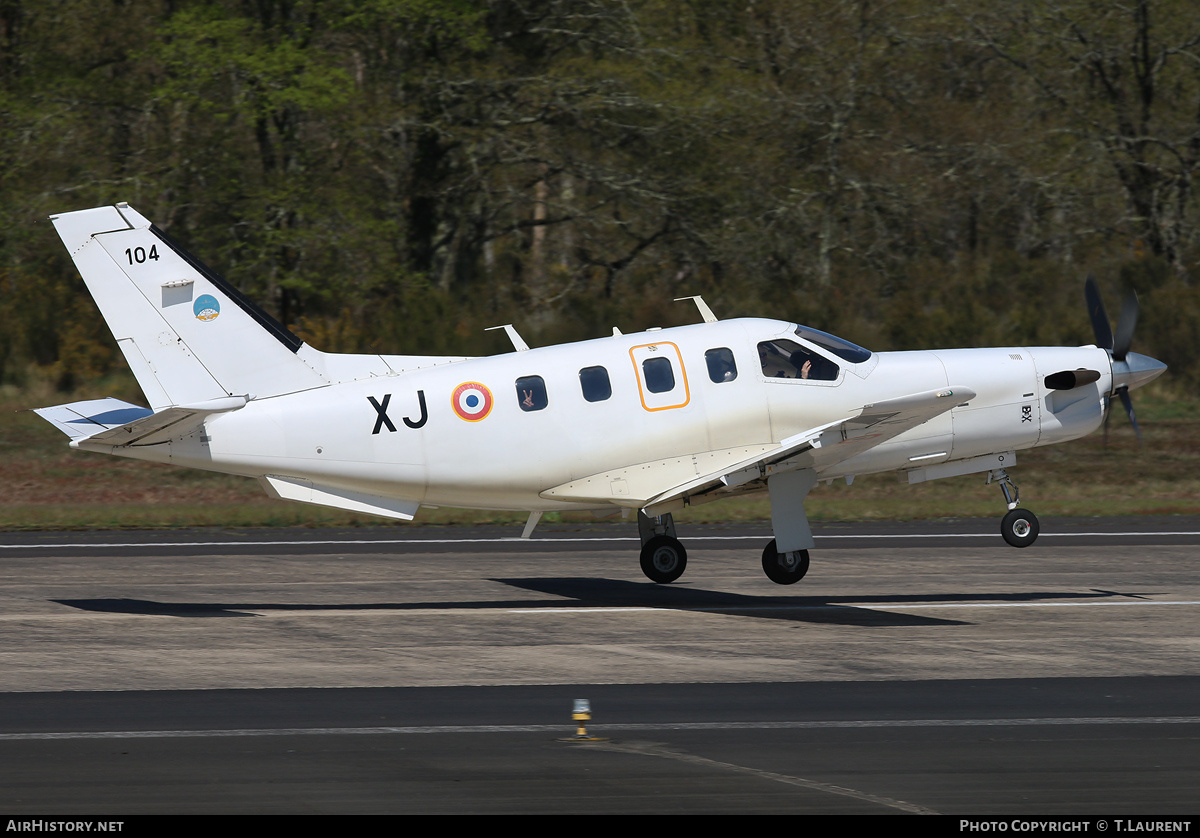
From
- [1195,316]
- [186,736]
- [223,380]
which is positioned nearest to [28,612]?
[223,380]

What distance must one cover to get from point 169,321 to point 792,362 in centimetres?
666

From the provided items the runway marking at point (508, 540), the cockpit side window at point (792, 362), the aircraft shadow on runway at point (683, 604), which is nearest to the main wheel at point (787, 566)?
the aircraft shadow on runway at point (683, 604)

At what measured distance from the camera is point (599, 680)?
11375mm

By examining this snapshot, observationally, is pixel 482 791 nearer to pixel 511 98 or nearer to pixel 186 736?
pixel 186 736

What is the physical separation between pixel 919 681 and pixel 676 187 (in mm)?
24324

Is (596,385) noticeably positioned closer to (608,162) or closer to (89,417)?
(89,417)

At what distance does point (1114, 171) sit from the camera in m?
36.8

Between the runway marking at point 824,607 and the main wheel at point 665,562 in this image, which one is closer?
the runway marking at point 824,607

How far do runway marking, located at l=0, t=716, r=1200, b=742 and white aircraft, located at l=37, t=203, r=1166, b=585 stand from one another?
4.51 metres

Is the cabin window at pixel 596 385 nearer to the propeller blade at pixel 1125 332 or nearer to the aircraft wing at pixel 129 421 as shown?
the aircraft wing at pixel 129 421

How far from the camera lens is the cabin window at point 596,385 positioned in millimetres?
14781

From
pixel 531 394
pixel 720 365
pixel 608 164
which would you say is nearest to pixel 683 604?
pixel 720 365

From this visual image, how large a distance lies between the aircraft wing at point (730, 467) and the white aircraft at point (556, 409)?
3 centimetres

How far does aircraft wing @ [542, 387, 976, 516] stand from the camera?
46.6 feet
